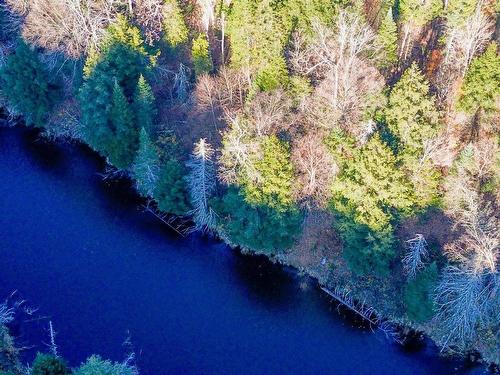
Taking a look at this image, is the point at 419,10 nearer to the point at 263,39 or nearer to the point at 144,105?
the point at 263,39

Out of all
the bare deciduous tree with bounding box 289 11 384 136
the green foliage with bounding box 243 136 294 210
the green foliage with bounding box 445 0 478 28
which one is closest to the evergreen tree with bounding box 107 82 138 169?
the green foliage with bounding box 243 136 294 210

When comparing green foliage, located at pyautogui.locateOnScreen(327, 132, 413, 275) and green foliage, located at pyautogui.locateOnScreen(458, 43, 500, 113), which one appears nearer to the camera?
green foliage, located at pyautogui.locateOnScreen(327, 132, 413, 275)

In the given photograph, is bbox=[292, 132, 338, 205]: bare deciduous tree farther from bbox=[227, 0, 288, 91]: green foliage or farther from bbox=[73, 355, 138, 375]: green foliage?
bbox=[73, 355, 138, 375]: green foliage

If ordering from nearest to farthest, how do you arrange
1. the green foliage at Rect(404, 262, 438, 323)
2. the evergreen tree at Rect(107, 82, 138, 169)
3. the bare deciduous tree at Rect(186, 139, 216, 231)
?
the green foliage at Rect(404, 262, 438, 323) < the bare deciduous tree at Rect(186, 139, 216, 231) < the evergreen tree at Rect(107, 82, 138, 169)

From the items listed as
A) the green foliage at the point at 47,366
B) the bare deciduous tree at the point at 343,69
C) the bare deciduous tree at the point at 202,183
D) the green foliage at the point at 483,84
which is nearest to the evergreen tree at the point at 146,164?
the bare deciduous tree at the point at 202,183

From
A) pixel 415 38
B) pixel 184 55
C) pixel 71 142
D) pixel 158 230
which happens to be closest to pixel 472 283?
pixel 415 38

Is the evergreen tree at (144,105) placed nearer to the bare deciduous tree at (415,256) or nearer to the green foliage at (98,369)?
the green foliage at (98,369)

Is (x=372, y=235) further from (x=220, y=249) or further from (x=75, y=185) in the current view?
(x=75, y=185)
